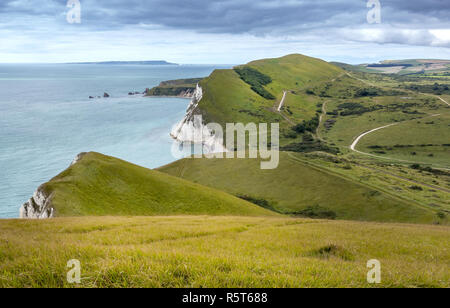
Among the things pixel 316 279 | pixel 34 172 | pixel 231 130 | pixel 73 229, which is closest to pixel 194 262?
Result: pixel 316 279

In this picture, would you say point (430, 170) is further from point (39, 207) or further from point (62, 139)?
point (62, 139)

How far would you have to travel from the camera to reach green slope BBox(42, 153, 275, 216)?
1271 inches

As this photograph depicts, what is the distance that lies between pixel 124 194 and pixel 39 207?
9466 mm

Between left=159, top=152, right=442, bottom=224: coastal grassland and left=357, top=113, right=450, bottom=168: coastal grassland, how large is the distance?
43.2m

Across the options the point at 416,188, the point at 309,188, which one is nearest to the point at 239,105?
the point at 309,188

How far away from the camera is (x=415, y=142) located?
396ft

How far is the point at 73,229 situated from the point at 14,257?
29.7 ft

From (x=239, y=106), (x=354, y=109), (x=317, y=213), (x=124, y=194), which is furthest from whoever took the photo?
(x=354, y=109)

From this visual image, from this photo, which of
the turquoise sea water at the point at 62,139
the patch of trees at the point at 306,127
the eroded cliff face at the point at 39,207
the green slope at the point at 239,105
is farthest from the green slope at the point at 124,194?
the patch of trees at the point at 306,127

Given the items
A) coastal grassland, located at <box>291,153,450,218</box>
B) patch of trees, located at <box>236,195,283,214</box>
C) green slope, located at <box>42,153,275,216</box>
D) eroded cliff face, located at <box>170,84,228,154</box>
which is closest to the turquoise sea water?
eroded cliff face, located at <box>170,84,228,154</box>

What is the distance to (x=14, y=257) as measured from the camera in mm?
6117

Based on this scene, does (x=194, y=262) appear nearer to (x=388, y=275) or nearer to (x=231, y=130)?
(x=388, y=275)

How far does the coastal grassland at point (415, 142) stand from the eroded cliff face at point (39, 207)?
367 feet

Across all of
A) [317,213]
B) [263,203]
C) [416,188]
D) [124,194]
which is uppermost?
[124,194]
